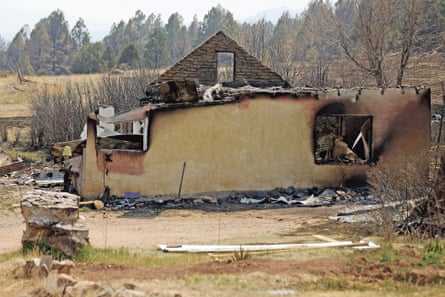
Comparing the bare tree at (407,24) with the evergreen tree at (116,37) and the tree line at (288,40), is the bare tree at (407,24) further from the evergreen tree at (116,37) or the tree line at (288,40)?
the evergreen tree at (116,37)

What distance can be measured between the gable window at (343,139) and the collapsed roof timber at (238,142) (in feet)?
1.90

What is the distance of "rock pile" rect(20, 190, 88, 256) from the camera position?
11.1m

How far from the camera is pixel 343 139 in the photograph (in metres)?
22.8

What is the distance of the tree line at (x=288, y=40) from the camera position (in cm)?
3209

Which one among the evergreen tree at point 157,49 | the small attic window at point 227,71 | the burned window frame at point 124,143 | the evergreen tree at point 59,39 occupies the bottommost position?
the burned window frame at point 124,143

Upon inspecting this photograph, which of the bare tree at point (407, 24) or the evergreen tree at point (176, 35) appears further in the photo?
the evergreen tree at point (176, 35)

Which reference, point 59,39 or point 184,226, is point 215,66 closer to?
point 184,226

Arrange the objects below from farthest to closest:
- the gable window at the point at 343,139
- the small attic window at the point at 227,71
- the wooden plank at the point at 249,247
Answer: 1. the small attic window at the point at 227,71
2. the gable window at the point at 343,139
3. the wooden plank at the point at 249,247

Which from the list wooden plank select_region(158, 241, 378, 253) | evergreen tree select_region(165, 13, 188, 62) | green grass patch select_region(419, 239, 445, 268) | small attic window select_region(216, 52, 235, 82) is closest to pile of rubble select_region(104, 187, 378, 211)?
wooden plank select_region(158, 241, 378, 253)

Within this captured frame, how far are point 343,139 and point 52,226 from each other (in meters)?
13.6

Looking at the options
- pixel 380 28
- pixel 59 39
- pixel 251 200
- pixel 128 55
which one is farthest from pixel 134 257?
pixel 59 39

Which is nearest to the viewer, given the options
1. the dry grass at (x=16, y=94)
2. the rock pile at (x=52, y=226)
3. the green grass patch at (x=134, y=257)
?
the green grass patch at (x=134, y=257)

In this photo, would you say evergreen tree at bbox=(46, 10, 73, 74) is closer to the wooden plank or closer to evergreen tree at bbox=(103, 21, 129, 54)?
evergreen tree at bbox=(103, 21, 129, 54)

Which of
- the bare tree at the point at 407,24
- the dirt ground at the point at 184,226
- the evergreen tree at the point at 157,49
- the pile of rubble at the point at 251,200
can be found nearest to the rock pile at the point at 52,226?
the dirt ground at the point at 184,226
